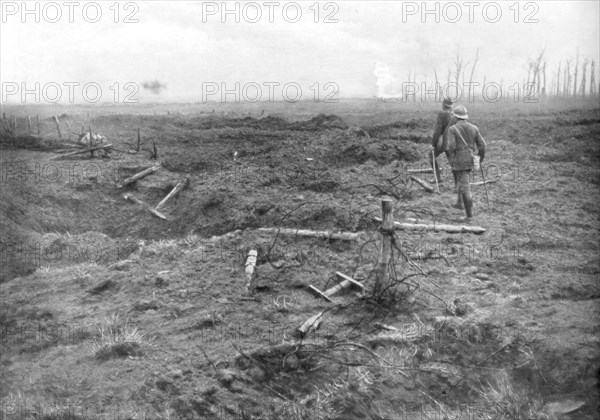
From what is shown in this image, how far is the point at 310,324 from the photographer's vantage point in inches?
203

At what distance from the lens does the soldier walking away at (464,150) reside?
21.4 feet

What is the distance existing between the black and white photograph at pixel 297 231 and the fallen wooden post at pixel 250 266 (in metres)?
0.06

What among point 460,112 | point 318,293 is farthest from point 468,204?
point 318,293

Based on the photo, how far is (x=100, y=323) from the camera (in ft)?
17.7

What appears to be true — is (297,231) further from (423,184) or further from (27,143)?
(27,143)

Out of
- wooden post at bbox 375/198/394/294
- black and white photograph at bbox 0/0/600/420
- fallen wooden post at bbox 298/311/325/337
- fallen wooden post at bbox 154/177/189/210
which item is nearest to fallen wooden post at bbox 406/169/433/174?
black and white photograph at bbox 0/0/600/420

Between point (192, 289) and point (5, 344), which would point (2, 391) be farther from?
point (192, 289)

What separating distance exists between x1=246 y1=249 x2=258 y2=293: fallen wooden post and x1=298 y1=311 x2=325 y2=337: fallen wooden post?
74 centimetres

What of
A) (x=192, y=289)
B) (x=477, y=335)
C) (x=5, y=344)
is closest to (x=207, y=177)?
(x=192, y=289)

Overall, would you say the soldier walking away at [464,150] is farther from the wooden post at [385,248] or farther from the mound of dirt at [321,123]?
the wooden post at [385,248]

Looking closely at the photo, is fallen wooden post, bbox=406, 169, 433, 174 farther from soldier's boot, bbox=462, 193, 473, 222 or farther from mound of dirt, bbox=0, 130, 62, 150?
mound of dirt, bbox=0, 130, 62, 150

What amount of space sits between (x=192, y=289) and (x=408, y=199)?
2542 mm

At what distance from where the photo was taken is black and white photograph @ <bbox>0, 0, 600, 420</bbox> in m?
4.88

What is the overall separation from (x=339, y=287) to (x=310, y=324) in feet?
1.73
